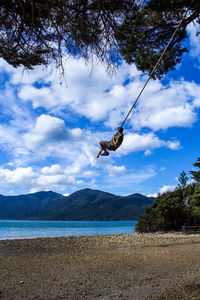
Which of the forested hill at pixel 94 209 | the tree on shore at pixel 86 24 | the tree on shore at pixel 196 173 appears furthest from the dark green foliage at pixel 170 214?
the forested hill at pixel 94 209

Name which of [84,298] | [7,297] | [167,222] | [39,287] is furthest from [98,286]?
[167,222]

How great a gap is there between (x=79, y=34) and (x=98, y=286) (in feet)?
20.8

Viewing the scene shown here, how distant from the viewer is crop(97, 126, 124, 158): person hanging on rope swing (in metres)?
5.27

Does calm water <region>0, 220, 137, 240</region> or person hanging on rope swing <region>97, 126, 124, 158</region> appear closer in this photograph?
person hanging on rope swing <region>97, 126, 124, 158</region>

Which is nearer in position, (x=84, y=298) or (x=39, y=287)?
(x=84, y=298)

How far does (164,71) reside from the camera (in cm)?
764

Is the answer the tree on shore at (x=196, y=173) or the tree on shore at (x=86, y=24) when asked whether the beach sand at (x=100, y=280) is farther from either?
the tree on shore at (x=196, y=173)

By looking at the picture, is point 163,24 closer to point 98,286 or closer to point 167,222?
point 98,286

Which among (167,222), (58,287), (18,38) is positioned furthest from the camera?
(167,222)

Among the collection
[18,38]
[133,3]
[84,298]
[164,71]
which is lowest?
[84,298]

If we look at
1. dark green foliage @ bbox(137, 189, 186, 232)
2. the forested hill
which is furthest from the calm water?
the forested hill

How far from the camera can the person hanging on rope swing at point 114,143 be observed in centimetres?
527

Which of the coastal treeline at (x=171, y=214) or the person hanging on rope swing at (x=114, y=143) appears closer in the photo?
the person hanging on rope swing at (x=114, y=143)

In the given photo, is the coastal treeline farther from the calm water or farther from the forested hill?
the forested hill
